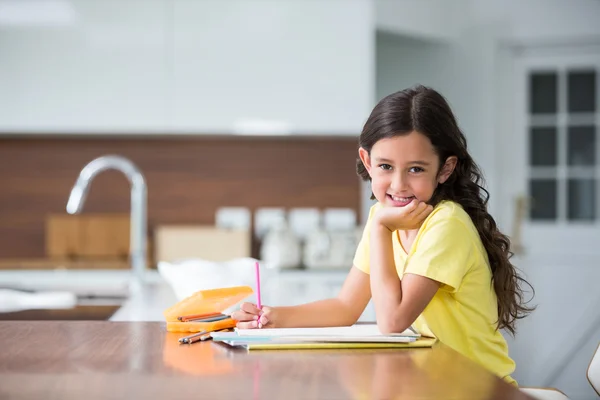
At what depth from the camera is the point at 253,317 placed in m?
1.48

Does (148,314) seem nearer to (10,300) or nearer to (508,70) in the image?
(10,300)

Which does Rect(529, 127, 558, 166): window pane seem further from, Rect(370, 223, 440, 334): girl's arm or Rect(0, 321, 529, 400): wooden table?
Rect(0, 321, 529, 400): wooden table

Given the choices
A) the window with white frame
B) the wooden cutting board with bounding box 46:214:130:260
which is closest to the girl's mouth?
Answer: the wooden cutting board with bounding box 46:214:130:260

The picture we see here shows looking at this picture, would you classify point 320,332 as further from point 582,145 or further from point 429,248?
point 582,145

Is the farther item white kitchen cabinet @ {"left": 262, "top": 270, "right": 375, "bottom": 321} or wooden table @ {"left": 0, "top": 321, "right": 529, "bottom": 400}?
white kitchen cabinet @ {"left": 262, "top": 270, "right": 375, "bottom": 321}

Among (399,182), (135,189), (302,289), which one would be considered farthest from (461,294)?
(135,189)

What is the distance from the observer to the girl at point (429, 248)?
1.37 meters

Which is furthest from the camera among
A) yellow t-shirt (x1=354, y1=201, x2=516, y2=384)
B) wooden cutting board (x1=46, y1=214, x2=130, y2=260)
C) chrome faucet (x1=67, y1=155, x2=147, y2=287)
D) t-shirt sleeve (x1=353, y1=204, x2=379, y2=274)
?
wooden cutting board (x1=46, y1=214, x2=130, y2=260)

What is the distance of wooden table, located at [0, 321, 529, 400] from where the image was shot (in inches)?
37.0

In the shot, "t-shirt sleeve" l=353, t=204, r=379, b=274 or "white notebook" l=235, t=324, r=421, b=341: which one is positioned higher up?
"t-shirt sleeve" l=353, t=204, r=379, b=274

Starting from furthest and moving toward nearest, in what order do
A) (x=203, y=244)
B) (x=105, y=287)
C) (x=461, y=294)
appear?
(x=203, y=244) → (x=105, y=287) → (x=461, y=294)

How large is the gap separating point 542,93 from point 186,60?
2.06 m

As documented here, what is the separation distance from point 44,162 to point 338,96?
1.55 m

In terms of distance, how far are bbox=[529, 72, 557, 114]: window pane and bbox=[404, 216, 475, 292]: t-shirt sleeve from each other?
3.24m
